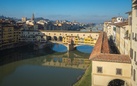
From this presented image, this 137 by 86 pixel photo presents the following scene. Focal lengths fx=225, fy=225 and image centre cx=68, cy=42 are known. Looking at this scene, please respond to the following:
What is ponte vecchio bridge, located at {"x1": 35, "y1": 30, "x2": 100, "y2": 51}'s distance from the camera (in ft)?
109

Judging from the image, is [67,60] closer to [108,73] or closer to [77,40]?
[77,40]

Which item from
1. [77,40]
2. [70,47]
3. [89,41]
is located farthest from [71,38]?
[89,41]

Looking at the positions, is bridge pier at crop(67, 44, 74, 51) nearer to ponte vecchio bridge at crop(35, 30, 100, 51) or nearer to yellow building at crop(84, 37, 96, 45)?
ponte vecchio bridge at crop(35, 30, 100, 51)

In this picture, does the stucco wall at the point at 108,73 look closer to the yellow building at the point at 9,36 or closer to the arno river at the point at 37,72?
the arno river at the point at 37,72

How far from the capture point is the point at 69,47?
33.0 m

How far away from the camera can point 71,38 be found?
34.8 metres

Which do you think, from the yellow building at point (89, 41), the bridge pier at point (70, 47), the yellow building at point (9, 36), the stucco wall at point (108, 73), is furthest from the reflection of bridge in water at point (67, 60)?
the stucco wall at point (108, 73)

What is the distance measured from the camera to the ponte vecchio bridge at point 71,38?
1309 inches

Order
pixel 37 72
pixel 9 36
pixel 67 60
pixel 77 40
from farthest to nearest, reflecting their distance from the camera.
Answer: pixel 77 40
pixel 9 36
pixel 67 60
pixel 37 72

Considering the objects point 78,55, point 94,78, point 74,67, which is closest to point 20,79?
point 74,67

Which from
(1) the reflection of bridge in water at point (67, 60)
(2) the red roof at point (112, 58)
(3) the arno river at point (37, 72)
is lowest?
(3) the arno river at point (37, 72)

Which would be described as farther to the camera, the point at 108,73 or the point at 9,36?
the point at 9,36

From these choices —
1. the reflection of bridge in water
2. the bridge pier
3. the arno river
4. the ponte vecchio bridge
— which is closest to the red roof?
the arno river

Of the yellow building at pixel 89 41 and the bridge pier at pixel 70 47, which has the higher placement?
the yellow building at pixel 89 41
